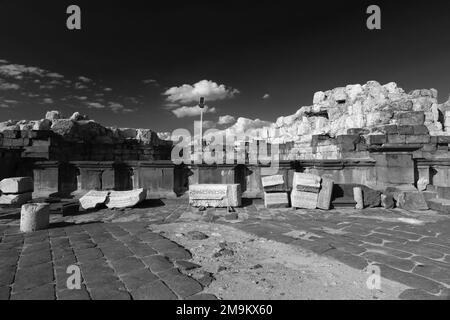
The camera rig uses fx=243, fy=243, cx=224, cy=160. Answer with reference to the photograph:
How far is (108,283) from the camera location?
2.37 meters

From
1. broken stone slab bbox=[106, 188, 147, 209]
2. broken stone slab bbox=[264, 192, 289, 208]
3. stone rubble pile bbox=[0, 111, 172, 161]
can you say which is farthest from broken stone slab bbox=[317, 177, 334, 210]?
stone rubble pile bbox=[0, 111, 172, 161]

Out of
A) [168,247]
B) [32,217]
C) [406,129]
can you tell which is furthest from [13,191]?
[406,129]

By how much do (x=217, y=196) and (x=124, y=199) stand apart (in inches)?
93.5

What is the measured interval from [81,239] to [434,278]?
4597 mm

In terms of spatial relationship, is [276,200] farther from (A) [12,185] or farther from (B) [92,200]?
(A) [12,185]

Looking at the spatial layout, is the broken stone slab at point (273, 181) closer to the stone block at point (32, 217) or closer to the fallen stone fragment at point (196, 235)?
the fallen stone fragment at point (196, 235)

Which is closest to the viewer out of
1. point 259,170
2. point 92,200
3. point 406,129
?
point 92,200

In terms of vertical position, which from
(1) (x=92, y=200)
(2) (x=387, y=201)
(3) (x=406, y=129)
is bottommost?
(2) (x=387, y=201)

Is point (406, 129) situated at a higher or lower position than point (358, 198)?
higher

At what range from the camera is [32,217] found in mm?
4395

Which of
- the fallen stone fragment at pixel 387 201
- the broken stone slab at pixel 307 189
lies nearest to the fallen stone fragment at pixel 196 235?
the broken stone slab at pixel 307 189

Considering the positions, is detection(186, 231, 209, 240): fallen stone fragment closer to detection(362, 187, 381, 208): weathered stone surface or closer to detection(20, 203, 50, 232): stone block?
detection(20, 203, 50, 232): stone block
